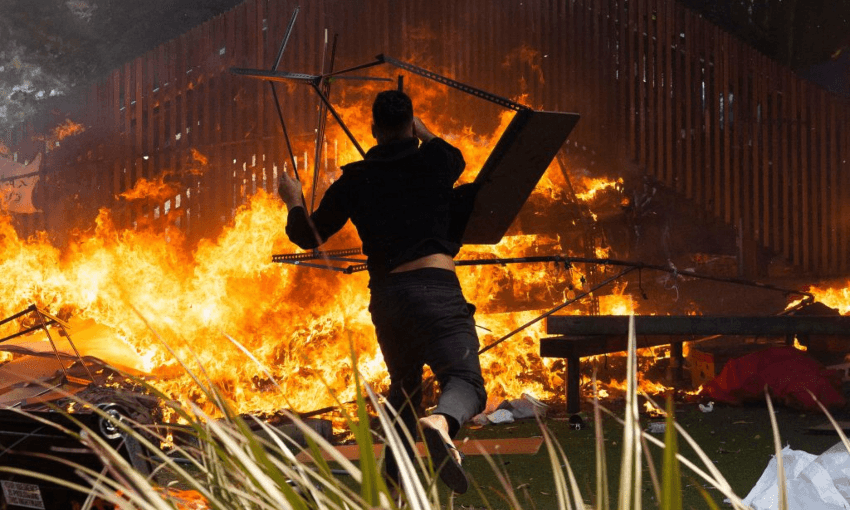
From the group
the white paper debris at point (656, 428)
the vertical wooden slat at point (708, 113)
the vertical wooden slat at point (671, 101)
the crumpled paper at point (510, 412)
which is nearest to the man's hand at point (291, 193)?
the white paper debris at point (656, 428)

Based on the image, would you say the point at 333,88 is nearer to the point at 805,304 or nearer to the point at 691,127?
the point at 691,127

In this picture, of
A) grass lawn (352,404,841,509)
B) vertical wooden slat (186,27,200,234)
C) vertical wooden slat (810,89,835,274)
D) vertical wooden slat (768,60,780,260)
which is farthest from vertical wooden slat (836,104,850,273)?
vertical wooden slat (186,27,200,234)

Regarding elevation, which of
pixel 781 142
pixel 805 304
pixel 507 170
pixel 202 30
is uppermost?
pixel 202 30

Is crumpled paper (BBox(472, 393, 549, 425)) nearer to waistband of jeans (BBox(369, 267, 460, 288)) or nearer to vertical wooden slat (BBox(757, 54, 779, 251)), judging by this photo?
waistband of jeans (BBox(369, 267, 460, 288))

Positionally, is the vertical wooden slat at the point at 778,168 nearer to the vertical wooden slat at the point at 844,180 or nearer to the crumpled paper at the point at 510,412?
the vertical wooden slat at the point at 844,180

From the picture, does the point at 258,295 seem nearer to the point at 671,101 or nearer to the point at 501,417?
the point at 501,417

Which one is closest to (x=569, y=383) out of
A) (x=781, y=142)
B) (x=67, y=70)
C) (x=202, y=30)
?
(x=781, y=142)

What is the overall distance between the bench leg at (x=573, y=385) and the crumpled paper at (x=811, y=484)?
3.26 m

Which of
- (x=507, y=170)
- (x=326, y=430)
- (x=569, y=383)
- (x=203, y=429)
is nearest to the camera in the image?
(x=203, y=429)

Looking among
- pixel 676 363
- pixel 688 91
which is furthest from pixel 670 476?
pixel 688 91

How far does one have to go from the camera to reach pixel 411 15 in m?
8.58

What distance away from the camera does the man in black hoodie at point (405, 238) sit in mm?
3453

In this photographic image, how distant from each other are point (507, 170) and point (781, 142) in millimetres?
5895

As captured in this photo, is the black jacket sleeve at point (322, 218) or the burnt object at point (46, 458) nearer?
the burnt object at point (46, 458)
